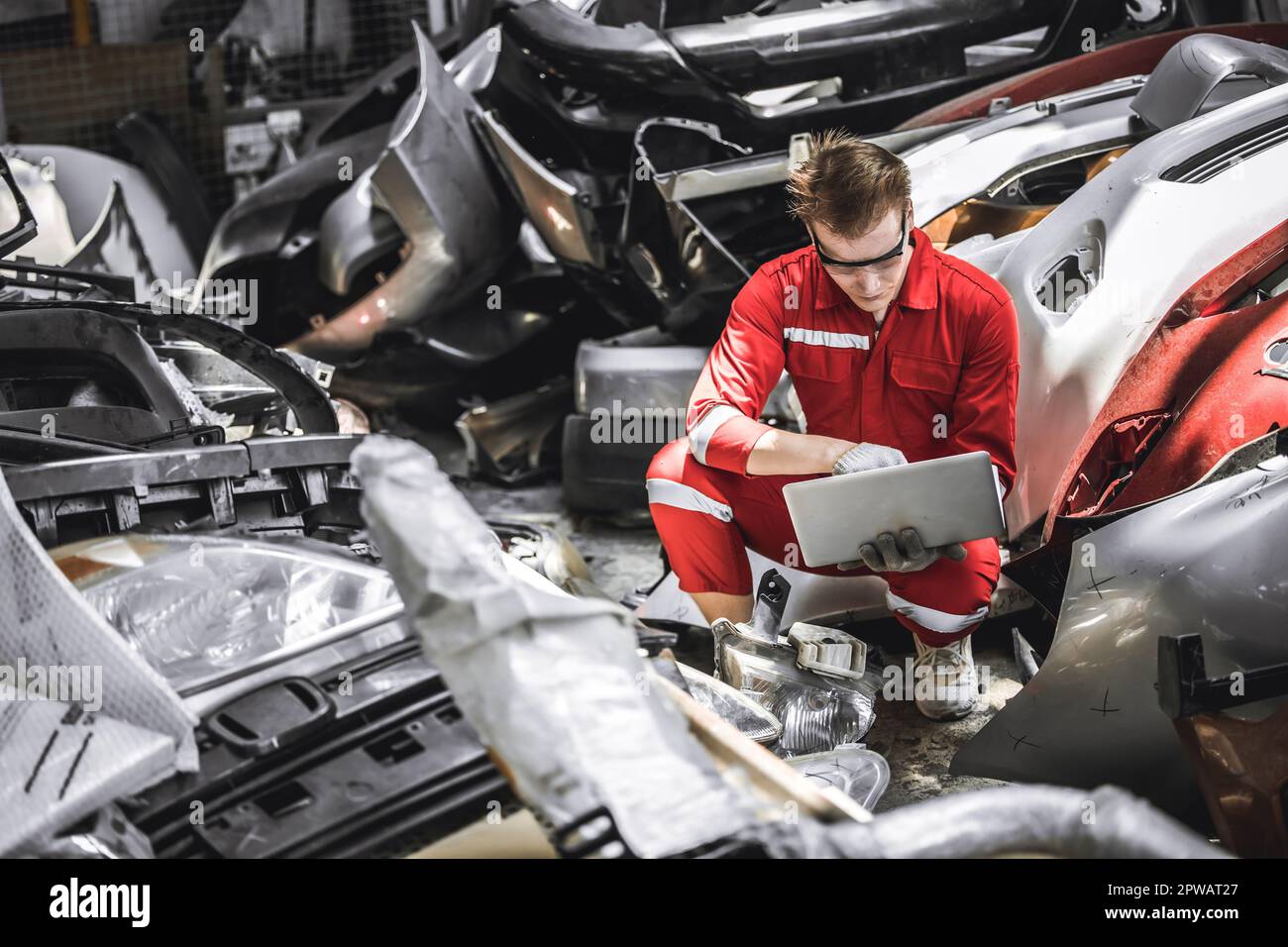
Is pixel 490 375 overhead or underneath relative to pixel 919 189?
underneath

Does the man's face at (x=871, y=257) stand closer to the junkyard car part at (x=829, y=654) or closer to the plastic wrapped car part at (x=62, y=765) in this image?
the junkyard car part at (x=829, y=654)

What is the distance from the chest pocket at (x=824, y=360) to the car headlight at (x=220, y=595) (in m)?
1.02

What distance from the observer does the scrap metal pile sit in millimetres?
1019

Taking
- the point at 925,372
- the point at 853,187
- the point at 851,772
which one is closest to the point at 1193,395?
the point at 925,372

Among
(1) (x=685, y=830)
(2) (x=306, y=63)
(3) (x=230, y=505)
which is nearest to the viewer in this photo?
(1) (x=685, y=830)

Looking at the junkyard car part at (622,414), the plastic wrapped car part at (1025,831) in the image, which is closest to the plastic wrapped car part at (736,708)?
the plastic wrapped car part at (1025,831)

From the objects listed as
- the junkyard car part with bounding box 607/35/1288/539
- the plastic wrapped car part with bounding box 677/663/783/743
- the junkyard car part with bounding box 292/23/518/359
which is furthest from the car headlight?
the junkyard car part with bounding box 292/23/518/359

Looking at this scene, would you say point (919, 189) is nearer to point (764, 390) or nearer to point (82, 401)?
point (764, 390)

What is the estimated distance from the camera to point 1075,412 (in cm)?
206

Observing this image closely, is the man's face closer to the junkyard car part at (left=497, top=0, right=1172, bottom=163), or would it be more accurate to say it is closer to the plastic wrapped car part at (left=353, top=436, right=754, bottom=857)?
the plastic wrapped car part at (left=353, top=436, right=754, bottom=857)

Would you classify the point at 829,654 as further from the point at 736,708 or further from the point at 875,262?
the point at 875,262

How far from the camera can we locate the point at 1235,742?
142cm

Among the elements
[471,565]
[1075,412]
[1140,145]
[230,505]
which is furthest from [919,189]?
[471,565]
